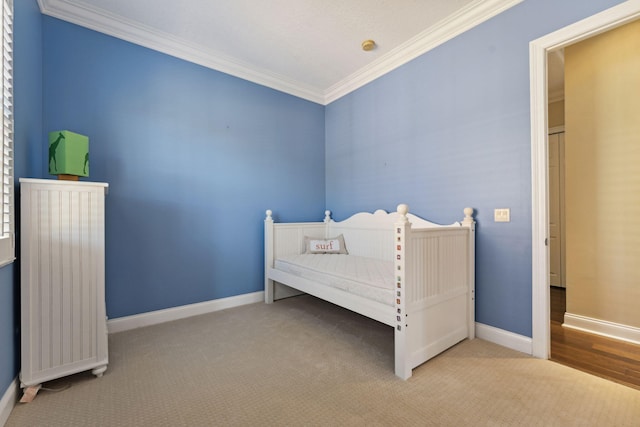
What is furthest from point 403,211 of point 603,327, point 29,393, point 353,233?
point 29,393

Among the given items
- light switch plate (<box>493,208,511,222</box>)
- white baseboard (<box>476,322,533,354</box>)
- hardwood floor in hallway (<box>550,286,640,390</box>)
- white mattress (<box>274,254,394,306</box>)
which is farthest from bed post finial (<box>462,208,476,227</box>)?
hardwood floor in hallway (<box>550,286,640,390</box>)

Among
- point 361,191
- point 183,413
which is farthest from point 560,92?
point 183,413

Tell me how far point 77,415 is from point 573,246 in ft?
12.2

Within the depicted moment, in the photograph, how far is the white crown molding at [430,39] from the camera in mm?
2139

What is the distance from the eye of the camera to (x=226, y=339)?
2188 mm

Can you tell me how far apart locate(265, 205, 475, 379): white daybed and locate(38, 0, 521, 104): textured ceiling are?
1605 mm

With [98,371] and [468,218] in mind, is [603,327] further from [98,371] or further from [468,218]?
[98,371]

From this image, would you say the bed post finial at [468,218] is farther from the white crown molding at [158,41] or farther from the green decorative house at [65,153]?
the green decorative house at [65,153]

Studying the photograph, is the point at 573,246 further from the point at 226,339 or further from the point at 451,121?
the point at 226,339

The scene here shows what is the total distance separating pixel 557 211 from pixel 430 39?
294cm

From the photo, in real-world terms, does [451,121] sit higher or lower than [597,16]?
lower

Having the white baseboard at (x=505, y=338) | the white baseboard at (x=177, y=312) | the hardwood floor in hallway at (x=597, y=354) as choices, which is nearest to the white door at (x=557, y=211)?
the hardwood floor in hallway at (x=597, y=354)

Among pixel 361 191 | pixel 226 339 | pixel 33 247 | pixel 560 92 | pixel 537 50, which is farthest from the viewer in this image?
pixel 560 92

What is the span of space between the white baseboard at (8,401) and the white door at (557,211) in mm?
5123
